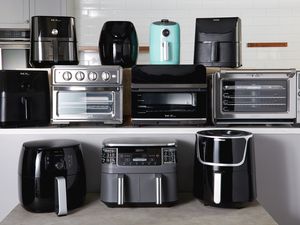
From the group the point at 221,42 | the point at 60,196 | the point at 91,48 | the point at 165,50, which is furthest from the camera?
the point at 91,48

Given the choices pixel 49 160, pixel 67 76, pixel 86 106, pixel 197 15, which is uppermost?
pixel 197 15

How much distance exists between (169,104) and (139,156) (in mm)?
253

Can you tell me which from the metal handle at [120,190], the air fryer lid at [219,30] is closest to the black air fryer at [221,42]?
the air fryer lid at [219,30]

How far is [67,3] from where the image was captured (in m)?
3.52

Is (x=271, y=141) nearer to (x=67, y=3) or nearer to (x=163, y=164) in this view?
(x=163, y=164)

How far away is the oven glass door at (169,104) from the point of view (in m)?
1.68

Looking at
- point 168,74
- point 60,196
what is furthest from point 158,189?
point 168,74

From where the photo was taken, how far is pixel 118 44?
1790mm

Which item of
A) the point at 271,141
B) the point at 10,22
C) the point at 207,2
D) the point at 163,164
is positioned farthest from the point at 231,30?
the point at 10,22

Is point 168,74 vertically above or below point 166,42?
below

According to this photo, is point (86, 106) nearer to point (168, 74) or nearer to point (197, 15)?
point (168, 74)

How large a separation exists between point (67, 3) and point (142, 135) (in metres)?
2.12

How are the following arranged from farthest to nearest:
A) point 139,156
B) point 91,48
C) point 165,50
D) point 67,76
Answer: point 91,48 → point 165,50 → point 67,76 → point 139,156

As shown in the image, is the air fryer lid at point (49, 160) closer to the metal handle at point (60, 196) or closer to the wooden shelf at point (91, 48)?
the metal handle at point (60, 196)
